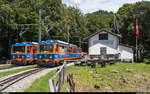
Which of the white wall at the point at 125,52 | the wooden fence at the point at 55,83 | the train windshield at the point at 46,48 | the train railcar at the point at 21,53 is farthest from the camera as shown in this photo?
the white wall at the point at 125,52

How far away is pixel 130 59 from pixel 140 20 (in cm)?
1617

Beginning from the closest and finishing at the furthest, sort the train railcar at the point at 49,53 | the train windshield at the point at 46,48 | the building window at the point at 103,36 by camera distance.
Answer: the train railcar at the point at 49,53
the train windshield at the point at 46,48
the building window at the point at 103,36

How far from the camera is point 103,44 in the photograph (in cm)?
3181

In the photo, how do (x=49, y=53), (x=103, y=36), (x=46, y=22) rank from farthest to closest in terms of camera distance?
(x=46, y=22) < (x=103, y=36) < (x=49, y=53)

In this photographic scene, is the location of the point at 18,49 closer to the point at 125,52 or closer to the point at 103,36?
the point at 103,36

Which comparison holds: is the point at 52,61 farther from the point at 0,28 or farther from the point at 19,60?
the point at 0,28

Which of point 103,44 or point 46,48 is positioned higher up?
point 103,44

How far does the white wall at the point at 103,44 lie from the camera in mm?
31300

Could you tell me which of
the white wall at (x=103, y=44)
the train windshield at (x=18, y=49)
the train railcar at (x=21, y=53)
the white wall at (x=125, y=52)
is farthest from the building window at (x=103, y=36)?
the train windshield at (x=18, y=49)

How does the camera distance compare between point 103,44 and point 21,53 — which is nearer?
point 21,53

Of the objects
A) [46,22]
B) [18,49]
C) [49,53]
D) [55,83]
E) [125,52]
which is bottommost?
[55,83]

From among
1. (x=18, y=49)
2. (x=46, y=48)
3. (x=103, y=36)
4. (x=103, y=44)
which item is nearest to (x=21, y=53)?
(x=18, y=49)

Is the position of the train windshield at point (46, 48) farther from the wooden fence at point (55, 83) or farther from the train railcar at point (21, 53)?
the wooden fence at point (55, 83)

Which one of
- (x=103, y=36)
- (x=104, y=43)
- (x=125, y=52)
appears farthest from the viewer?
(x=125, y=52)
